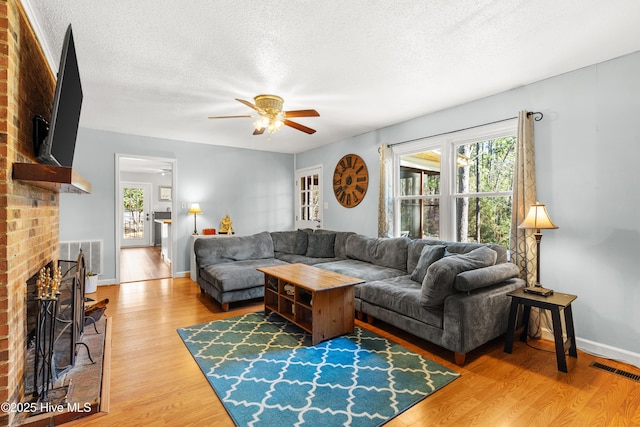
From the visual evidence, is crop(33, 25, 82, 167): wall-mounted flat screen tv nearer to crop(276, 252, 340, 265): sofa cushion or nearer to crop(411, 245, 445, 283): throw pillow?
A: crop(276, 252, 340, 265): sofa cushion

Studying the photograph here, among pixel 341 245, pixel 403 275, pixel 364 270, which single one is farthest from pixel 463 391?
pixel 341 245

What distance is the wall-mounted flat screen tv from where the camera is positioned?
5.46 ft

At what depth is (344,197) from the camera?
5.50 meters

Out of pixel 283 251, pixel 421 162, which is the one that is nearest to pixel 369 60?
pixel 421 162

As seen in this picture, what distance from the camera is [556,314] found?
240cm

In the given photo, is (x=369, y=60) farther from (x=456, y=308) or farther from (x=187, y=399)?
(x=187, y=399)

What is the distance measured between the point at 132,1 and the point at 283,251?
393 centimetres

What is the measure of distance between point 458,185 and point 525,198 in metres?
0.90

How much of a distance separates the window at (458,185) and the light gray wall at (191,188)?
293 centimetres

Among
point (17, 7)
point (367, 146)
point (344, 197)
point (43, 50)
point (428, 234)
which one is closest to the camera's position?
point (17, 7)

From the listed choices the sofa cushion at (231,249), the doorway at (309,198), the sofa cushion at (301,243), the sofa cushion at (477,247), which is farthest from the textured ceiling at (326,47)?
the doorway at (309,198)

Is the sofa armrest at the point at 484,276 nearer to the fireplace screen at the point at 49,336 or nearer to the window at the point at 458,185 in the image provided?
the window at the point at 458,185

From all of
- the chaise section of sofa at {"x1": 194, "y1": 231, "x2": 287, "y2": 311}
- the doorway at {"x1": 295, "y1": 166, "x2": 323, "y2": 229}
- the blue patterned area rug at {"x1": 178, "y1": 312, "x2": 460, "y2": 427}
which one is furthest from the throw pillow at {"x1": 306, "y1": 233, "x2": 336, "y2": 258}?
the blue patterned area rug at {"x1": 178, "y1": 312, "x2": 460, "y2": 427}

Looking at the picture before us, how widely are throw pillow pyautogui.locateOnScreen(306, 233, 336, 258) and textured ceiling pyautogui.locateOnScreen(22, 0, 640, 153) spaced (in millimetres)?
2175
